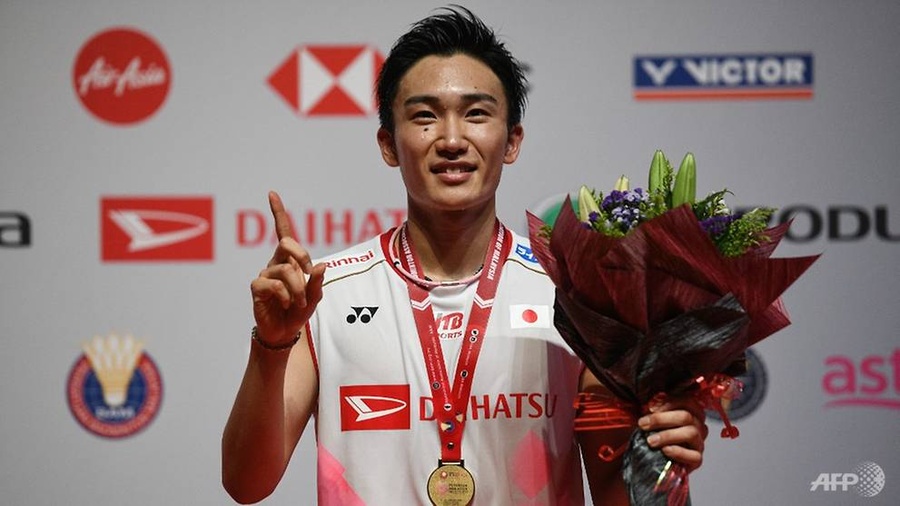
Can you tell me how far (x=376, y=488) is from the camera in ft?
5.59

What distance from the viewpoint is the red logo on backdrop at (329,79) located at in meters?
3.11

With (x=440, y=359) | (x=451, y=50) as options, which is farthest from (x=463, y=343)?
(x=451, y=50)

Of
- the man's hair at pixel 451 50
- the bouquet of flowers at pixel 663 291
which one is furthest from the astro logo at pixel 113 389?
the bouquet of flowers at pixel 663 291

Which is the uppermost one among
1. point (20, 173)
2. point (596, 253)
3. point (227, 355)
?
point (20, 173)

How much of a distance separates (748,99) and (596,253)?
6.45ft

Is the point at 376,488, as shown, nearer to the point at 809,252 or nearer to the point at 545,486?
the point at 545,486

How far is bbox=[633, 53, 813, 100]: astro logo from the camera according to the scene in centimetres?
310

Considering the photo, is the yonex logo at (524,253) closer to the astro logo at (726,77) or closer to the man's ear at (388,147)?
the man's ear at (388,147)

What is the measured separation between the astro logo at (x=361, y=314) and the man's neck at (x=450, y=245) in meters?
0.13

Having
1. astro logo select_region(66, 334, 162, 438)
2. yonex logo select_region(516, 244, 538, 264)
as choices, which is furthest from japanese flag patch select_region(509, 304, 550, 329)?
astro logo select_region(66, 334, 162, 438)

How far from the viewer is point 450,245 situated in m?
1.84

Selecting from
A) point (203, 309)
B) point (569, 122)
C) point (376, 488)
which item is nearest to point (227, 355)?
point (203, 309)

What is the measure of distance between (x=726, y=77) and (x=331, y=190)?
130cm

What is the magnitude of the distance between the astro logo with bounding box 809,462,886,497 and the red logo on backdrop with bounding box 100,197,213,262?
206 centimetres
